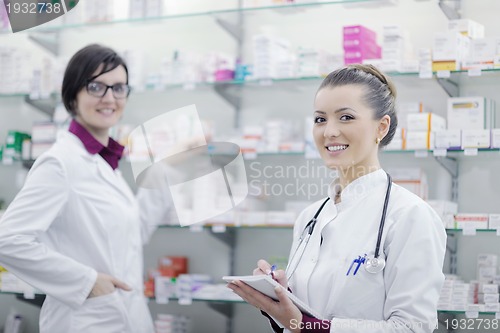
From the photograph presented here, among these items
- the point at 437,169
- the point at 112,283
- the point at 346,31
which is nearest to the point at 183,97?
the point at 346,31

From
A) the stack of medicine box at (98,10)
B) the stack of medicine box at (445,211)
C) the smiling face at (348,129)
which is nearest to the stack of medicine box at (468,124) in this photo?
the stack of medicine box at (445,211)

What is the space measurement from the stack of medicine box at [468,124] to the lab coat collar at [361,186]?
1675 mm

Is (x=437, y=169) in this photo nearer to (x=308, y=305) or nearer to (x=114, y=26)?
(x=308, y=305)

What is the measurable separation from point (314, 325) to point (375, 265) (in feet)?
0.86

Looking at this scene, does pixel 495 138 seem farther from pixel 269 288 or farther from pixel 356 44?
pixel 269 288

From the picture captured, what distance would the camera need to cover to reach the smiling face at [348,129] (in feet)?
7.55

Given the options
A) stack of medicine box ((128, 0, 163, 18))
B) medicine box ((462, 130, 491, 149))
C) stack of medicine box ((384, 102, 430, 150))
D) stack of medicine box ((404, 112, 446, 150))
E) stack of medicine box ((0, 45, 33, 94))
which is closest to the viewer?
medicine box ((462, 130, 491, 149))

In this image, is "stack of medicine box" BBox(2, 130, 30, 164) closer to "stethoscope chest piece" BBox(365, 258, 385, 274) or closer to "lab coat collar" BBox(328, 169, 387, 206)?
"lab coat collar" BBox(328, 169, 387, 206)

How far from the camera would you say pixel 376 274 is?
2.13 m

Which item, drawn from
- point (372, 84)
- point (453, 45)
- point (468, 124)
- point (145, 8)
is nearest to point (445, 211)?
point (468, 124)

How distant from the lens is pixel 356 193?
235 centimetres

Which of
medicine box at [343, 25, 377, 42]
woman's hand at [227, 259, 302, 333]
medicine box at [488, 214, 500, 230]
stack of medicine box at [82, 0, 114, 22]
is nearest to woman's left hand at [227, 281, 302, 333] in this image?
woman's hand at [227, 259, 302, 333]

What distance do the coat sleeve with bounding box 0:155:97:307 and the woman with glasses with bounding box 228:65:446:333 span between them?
40.1 inches

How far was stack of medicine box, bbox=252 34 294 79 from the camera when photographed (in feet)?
14.4
